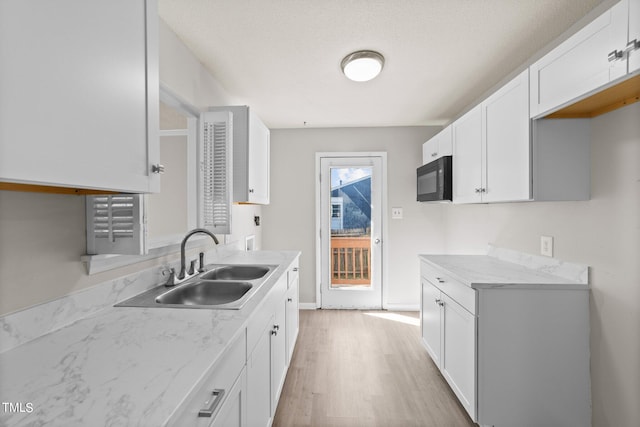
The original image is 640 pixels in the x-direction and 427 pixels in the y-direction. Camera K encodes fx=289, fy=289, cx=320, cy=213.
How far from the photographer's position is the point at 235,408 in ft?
3.35

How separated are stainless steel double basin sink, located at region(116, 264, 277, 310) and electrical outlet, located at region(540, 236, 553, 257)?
1793 mm

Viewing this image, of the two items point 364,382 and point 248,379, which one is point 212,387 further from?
point 364,382

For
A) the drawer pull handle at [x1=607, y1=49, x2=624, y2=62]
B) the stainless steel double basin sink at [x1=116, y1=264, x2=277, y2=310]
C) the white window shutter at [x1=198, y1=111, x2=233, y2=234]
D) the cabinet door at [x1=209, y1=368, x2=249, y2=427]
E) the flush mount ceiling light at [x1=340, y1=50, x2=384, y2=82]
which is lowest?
the cabinet door at [x1=209, y1=368, x2=249, y2=427]

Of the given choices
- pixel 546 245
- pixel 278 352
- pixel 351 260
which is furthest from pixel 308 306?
pixel 546 245

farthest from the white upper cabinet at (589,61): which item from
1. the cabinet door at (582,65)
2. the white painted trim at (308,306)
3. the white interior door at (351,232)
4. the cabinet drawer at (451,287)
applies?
the white painted trim at (308,306)

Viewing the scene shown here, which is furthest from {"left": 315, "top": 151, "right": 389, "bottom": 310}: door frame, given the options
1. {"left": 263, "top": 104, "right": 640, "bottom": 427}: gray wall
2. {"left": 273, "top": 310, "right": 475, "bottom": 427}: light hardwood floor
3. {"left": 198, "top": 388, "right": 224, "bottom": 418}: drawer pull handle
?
{"left": 198, "top": 388, "right": 224, "bottom": 418}: drawer pull handle

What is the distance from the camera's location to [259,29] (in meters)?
1.76

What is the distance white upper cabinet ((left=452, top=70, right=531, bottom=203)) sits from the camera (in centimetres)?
166

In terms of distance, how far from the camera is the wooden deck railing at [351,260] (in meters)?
3.83

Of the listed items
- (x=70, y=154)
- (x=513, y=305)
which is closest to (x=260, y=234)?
(x=513, y=305)

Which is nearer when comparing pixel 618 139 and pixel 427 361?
pixel 618 139

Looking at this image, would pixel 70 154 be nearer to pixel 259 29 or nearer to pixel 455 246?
pixel 259 29

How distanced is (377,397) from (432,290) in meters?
0.90

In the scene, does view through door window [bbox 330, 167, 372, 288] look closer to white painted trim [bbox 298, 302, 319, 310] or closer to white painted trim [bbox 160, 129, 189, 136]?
white painted trim [bbox 298, 302, 319, 310]
